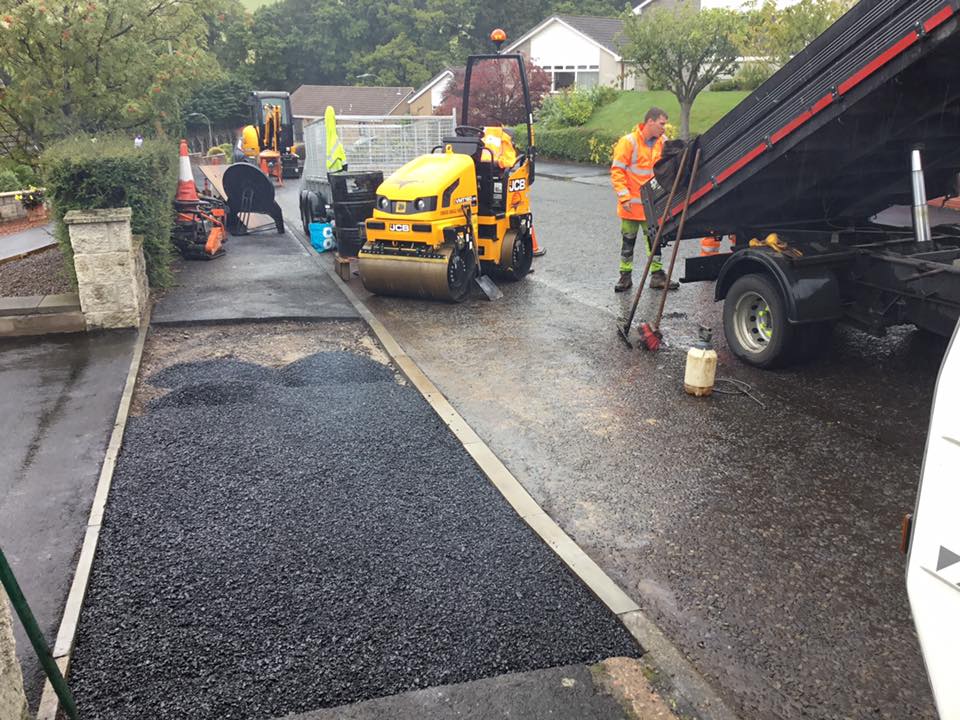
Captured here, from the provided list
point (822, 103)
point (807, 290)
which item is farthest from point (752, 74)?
point (822, 103)

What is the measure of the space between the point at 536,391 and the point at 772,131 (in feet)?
8.82

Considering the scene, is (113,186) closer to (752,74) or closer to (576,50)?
(752,74)

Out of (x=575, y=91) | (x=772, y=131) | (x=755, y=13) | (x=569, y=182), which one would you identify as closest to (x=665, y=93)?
(x=575, y=91)

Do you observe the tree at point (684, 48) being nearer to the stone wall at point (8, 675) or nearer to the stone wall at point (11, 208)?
the stone wall at point (11, 208)

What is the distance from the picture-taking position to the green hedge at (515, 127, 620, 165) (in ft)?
96.5

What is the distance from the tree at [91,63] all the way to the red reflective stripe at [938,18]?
9.74 metres

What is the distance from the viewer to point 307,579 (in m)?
3.72

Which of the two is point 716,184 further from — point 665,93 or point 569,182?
point 665,93

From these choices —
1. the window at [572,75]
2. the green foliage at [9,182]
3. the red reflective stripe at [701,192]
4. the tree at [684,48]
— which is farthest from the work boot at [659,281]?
the window at [572,75]

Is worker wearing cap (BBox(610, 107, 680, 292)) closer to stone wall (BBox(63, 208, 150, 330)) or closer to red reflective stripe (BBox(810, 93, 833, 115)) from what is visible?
red reflective stripe (BBox(810, 93, 833, 115))

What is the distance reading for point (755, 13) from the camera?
25281mm

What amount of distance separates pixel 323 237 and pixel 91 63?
159 inches

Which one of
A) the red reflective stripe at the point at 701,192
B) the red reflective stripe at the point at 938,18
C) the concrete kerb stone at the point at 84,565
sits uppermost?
the red reflective stripe at the point at 938,18

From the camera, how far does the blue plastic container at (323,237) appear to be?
41.3 feet
